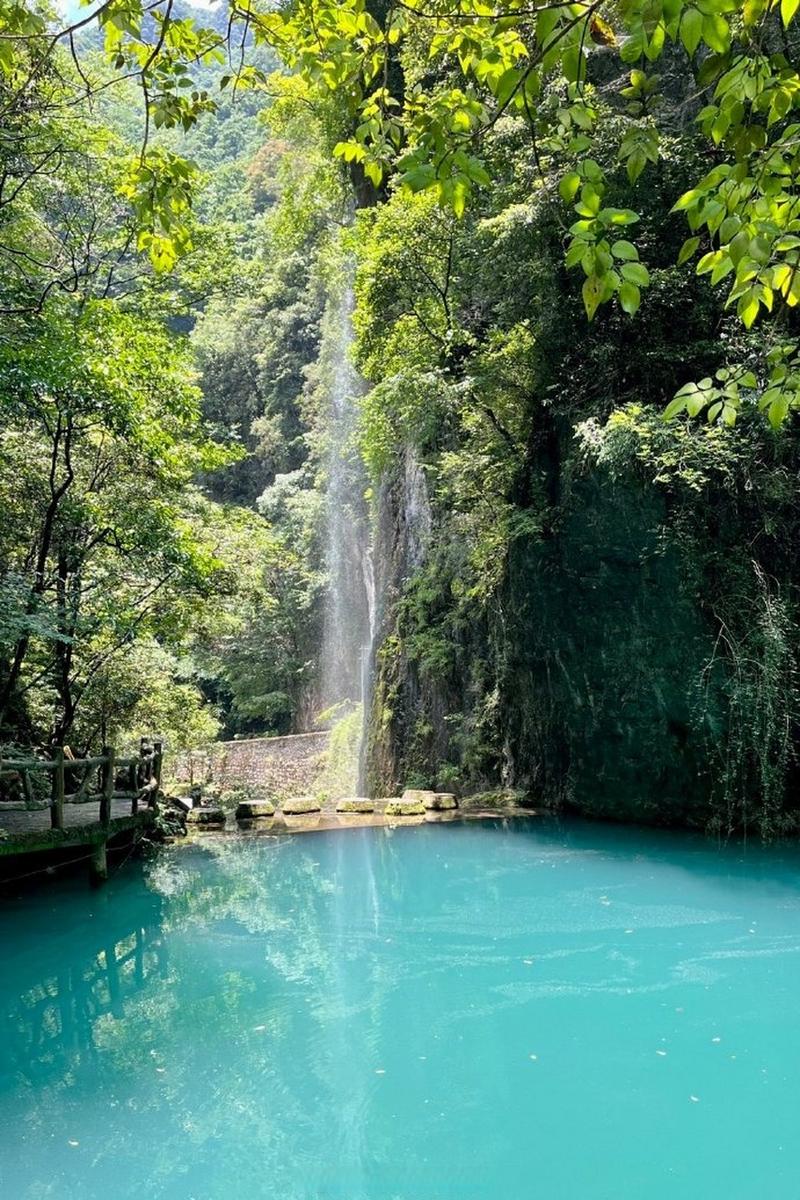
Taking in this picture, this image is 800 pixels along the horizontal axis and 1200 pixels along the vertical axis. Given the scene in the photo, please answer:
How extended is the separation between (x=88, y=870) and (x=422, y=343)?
8829 millimetres

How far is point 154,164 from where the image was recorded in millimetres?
2473

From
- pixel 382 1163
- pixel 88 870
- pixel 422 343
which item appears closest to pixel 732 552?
pixel 422 343

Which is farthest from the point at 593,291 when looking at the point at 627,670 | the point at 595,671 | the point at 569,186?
the point at 595,671

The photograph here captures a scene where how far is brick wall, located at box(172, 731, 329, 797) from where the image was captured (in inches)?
802

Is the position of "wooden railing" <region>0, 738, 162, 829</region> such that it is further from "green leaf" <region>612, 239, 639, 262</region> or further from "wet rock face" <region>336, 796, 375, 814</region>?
"green leaf" <region>612, 239, 639, 262</region>

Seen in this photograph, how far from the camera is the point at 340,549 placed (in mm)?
25109

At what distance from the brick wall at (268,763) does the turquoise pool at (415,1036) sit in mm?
11697

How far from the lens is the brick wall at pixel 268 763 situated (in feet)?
66.8

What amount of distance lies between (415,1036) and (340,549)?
20772 mm

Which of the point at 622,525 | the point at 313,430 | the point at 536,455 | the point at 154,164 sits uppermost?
the point at 313,430

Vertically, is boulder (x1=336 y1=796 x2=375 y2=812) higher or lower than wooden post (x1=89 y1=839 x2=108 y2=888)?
higher

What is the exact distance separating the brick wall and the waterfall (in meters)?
2.52

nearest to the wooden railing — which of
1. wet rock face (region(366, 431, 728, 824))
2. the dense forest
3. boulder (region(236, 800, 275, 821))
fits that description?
the dense forest

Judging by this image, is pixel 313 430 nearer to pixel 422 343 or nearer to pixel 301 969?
pixel 422 343
